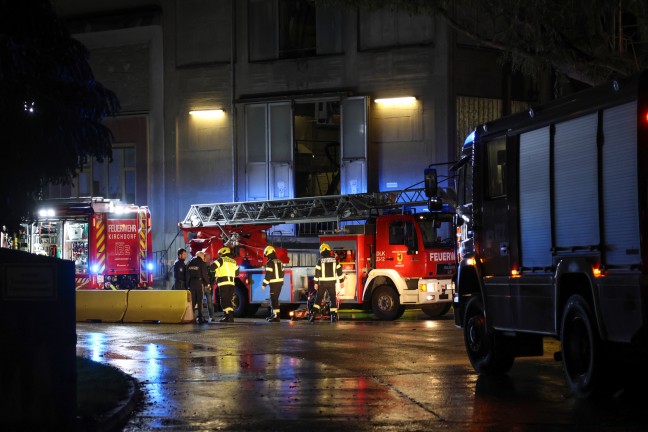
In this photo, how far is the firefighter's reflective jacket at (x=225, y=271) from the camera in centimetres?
2364

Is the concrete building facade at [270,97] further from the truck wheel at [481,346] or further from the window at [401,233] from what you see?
the truck wheel at [481,346]

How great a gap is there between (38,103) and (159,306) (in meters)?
13.5

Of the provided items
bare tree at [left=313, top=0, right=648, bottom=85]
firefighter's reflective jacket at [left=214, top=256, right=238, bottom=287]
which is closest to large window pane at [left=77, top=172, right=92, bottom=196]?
firefighter's reflective jacket at [left=214, top=256, right=238, bottom=287]

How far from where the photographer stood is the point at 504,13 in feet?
51.9

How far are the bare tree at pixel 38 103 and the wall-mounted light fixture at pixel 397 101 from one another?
2086 centimetres

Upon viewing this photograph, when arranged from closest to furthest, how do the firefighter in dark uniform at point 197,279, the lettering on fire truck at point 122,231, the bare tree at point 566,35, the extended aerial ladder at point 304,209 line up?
the bare tree at point 566,35
the firefighter in dark uniform at point 197,279
the extended aerial ladder at point 304,209
the lettering on fire truck at point 122,231

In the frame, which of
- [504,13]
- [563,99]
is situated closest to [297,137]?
[504,13]

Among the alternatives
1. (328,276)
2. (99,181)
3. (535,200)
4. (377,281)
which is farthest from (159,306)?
(535,200)

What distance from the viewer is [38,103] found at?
34.8 feet

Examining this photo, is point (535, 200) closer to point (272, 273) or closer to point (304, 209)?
point (272, 273)

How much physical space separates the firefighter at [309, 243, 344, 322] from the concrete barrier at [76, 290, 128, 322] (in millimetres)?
4778

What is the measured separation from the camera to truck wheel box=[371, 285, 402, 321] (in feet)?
77.6

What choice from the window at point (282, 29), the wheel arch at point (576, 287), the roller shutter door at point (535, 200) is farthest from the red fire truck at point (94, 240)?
the wheel arch at point (576, 287)

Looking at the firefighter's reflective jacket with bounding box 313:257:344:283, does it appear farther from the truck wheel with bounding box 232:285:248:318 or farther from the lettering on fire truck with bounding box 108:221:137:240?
the lettering on fire truck with bounding box 108:221:137:240
